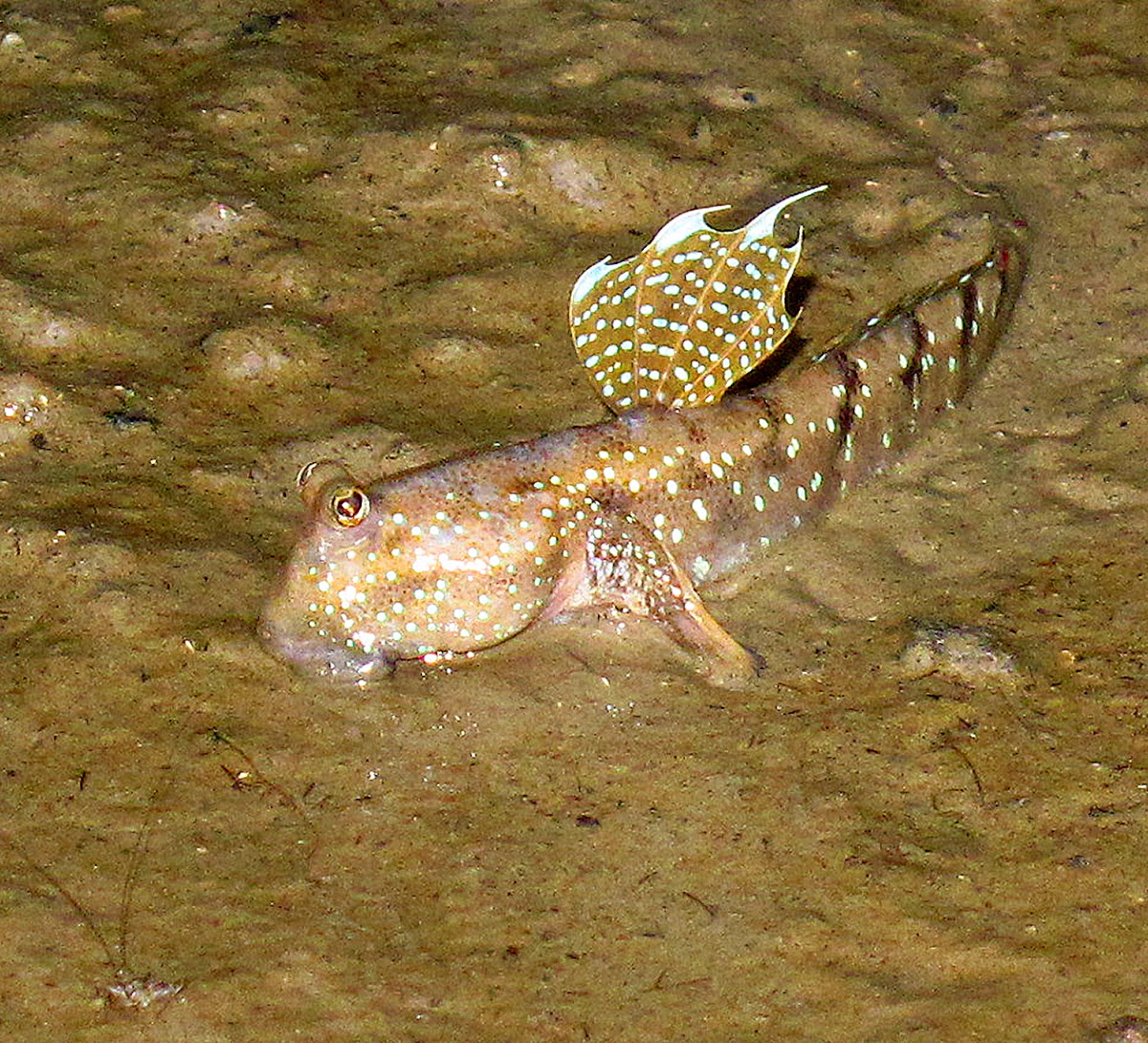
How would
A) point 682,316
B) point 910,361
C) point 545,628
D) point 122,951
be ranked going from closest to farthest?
point 122,951 → point 545,628 → point 682,316 → point 910,361

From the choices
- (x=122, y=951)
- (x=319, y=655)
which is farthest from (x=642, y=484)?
(x=122, y=951)

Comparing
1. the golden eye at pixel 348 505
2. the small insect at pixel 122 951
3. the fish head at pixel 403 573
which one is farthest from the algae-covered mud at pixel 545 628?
the golden eye at pixel 348 505

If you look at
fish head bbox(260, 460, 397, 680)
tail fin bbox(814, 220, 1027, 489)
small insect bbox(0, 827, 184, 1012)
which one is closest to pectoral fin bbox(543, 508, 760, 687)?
fish head bbox(260, 460, 397, 680)

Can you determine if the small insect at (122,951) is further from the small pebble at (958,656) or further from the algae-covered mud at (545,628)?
the small pebble at (958,656)

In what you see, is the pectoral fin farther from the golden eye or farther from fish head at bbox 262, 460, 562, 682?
the golden eye

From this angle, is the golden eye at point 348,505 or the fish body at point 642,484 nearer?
the golden eye at point 348,505

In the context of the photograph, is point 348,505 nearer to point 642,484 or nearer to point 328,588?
point 328,588

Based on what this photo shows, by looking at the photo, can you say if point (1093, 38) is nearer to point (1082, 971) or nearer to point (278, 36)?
point (278, 36)
